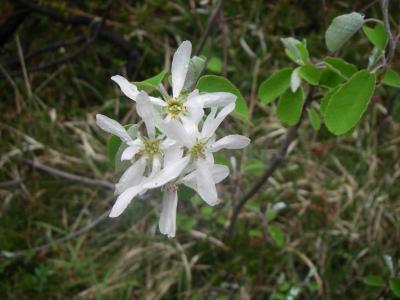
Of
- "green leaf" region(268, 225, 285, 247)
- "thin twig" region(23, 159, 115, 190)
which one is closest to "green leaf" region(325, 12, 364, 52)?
"green leaf" region(268, 225, 285, 247)

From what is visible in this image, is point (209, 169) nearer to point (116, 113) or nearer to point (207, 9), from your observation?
point (116, 113)

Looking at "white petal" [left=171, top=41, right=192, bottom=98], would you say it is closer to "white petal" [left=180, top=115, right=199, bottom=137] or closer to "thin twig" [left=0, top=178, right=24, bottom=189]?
"white petal" [left=180, top=115, right=199, bottom=137]

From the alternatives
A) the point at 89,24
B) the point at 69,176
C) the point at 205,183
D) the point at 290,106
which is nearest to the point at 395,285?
the point at 290,106

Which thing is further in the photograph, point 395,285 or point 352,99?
point 395,285

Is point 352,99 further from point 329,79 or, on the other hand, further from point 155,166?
point 155,166

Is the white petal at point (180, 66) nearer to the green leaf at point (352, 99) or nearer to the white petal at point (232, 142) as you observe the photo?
the white petal at point (232, 142)

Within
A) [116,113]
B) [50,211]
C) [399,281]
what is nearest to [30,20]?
[116,113]
